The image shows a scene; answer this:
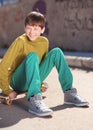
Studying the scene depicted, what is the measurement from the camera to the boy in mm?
4086

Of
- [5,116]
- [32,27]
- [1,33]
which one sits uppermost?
[32,27]

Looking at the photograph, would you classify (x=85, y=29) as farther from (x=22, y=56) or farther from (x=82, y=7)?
(x=22, y=56)

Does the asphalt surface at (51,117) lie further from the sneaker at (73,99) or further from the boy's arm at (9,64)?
the boy's arm at (9,64)

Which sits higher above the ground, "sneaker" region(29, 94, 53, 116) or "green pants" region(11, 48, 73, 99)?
"green pants" region(11, 48, 73, 99)

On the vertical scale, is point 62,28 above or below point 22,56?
below

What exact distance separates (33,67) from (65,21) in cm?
665

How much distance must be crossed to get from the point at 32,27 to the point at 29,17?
10cm

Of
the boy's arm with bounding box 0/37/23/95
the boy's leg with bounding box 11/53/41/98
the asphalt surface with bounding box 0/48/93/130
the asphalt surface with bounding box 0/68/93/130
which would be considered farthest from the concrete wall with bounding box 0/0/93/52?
the boy's leg with bounding box 11/53/41/98

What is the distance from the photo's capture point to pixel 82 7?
10.1 meters

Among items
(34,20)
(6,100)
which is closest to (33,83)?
(6,100)

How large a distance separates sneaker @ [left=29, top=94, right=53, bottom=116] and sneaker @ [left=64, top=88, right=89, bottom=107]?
43 centimetres

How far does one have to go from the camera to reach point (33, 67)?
4.08 m

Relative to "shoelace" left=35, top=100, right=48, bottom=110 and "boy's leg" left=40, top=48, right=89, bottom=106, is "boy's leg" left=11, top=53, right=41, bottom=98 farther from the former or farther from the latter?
"boy's leg" left=40, top=48, right=89, bottom=106

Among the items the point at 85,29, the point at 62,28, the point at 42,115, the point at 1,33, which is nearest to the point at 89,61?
the point at 85,29
